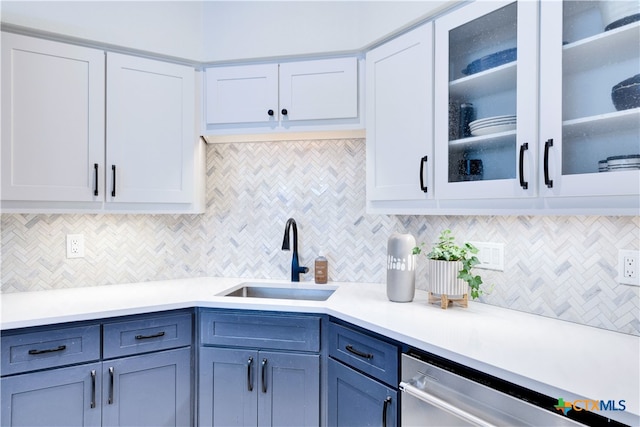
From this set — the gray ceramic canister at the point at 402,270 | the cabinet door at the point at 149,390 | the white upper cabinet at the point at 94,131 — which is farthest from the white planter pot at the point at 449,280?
the white upper cabinet at the point at 94,131

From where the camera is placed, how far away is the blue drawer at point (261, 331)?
1664 millimetres

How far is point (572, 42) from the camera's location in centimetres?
116

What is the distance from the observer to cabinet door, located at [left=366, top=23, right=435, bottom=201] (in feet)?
5.30

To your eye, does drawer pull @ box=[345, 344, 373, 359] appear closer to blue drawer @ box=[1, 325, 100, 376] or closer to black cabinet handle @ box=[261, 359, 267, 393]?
black cabinet handle @ box=[261, 359, 267, 393]

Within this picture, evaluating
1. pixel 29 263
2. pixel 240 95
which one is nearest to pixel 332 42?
pixel 240 95

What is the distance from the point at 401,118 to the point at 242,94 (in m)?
0.93

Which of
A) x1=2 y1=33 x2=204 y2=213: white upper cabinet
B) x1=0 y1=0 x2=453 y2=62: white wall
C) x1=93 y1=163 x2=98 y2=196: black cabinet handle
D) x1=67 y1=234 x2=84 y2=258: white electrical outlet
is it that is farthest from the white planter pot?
x1=67 y1=234 x2=84 y2=258: white electrical outlet

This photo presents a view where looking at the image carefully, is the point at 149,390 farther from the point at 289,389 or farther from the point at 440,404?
the point at 440,404

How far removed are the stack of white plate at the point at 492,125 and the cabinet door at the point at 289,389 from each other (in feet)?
3.83

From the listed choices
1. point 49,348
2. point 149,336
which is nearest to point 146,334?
point 149,336

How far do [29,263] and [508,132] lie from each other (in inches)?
93.1

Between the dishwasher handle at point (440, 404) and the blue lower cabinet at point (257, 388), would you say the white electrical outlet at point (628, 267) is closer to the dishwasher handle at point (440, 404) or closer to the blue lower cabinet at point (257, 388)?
the dishwasher handle at point (440, 404)

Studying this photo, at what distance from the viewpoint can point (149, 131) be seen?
1.99 metres

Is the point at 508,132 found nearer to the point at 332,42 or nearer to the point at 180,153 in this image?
the point at 332,42
